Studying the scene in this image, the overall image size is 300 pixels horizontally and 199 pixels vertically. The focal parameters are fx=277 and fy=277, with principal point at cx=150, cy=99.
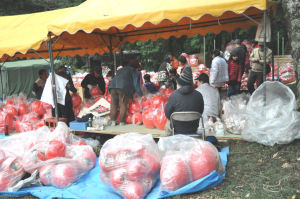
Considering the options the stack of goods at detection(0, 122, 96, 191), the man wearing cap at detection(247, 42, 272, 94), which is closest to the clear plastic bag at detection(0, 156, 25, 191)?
the stack of goods at detection(0, 122, 96, 191)

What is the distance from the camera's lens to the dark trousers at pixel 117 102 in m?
6.14

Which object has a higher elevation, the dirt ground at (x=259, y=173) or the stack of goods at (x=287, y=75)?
the stack of goods at (x=287, y=75)

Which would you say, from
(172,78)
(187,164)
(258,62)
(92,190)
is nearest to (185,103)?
(187,164)

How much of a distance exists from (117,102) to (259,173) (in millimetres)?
3452

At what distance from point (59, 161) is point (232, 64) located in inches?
233

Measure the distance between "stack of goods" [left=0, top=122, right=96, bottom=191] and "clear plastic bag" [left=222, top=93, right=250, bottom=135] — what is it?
2624mm

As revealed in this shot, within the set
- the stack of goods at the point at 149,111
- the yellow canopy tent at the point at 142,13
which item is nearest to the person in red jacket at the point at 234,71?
the yellow canopy tent at the point at 142,13

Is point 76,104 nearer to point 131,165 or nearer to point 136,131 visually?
point 136,131

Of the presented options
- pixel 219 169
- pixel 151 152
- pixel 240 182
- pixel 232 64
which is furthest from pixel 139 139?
pixel 232 64

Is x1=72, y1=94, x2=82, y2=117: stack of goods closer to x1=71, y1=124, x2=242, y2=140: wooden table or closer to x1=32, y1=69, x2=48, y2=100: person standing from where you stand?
x1=71, y1=124, x2=242, y2=140: wooden table

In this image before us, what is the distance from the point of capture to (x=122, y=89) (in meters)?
6.09

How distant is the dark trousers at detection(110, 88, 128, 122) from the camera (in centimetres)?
614

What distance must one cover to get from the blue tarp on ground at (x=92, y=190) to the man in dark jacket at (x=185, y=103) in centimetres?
86

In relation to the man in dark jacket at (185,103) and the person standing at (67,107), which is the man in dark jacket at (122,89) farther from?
the man in dark jacket at (185,103)
